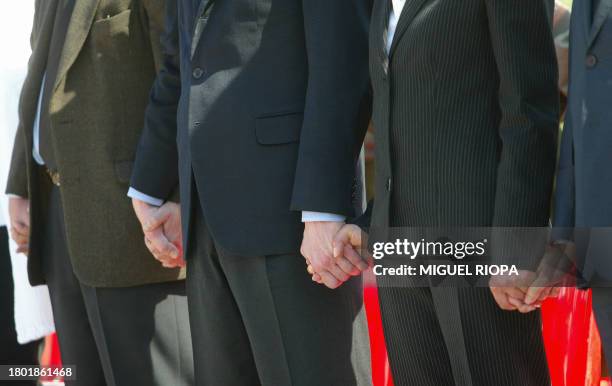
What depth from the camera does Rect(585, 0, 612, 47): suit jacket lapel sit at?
1.77m

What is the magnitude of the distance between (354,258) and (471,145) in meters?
0.44

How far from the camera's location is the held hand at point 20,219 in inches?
137

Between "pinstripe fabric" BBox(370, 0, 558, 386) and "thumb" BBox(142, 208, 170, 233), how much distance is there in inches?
36.0

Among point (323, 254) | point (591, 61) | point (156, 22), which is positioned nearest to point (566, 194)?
point (591, 61)

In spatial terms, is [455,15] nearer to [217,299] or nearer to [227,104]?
[227,104]

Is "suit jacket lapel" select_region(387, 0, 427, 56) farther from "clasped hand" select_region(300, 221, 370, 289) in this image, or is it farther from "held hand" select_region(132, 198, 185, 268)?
"held hand" select_region(132, 198, 185, 268)

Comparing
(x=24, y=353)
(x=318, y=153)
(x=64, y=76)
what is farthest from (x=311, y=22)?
(x=24, y=353)

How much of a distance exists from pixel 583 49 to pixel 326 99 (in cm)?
70

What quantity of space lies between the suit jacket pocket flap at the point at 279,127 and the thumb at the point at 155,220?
0.56m

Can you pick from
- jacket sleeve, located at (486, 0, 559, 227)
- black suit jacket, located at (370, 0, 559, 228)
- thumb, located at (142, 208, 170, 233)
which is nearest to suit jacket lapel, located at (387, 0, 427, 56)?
black suit jacket, located at (370, 0, 559, 228)

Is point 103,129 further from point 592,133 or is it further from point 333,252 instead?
point 592,133

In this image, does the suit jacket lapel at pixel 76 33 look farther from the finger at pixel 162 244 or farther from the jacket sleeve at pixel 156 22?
the finger at pixel 162 244

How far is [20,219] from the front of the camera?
350 cm

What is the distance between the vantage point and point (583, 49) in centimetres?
182
